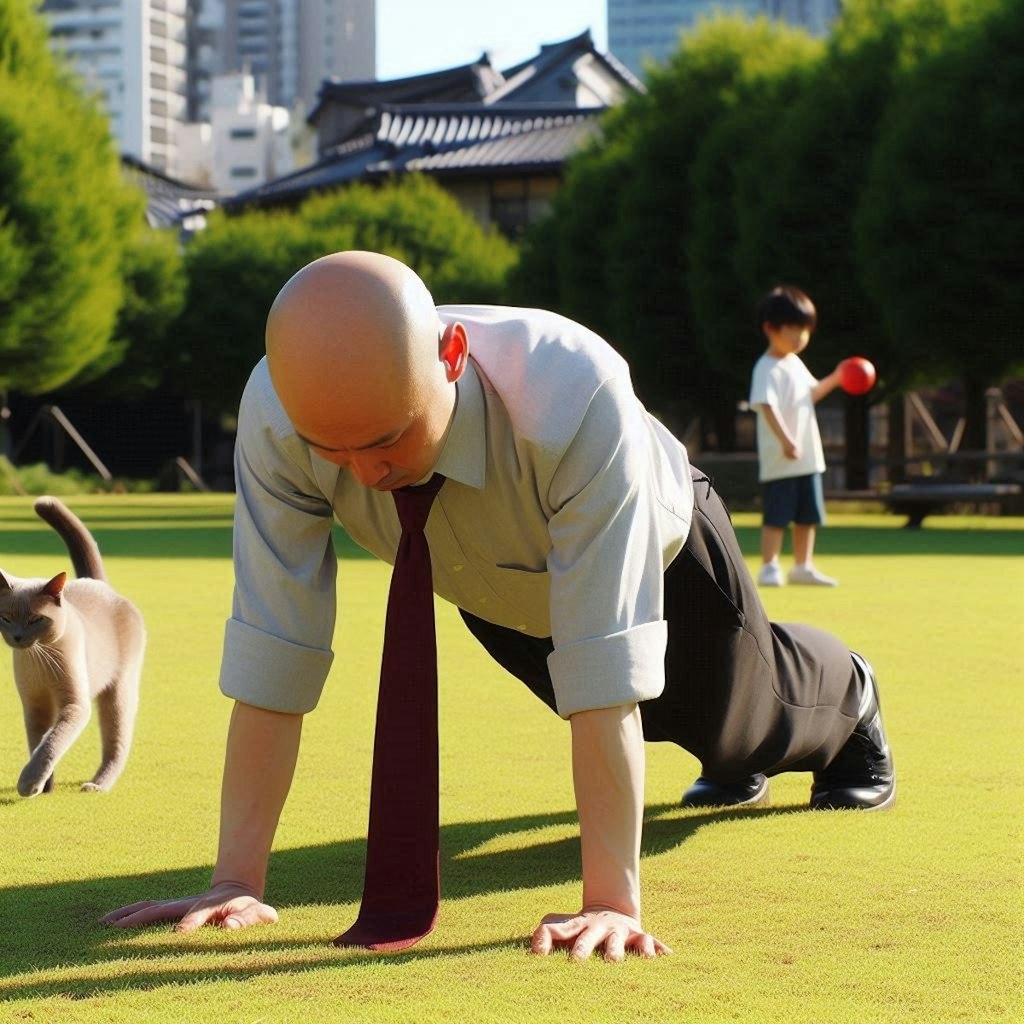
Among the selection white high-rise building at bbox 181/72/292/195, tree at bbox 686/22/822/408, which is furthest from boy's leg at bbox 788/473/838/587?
white high-rise building at bbox 181/72/292/195

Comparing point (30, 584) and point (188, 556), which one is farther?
point (188, 556)

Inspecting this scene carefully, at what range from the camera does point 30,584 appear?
422 cm

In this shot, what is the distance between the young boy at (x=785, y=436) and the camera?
33.4ft

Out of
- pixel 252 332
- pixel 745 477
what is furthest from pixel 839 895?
pixel 252 332

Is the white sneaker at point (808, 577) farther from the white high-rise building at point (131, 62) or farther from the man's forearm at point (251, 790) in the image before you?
the white high-rise building at point (131, 62)

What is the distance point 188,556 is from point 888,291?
467 inches

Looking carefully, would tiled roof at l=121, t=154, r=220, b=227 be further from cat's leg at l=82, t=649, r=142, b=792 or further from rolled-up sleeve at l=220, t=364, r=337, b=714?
rolled-up sleeve at l=220, t=364, r=337, b=714

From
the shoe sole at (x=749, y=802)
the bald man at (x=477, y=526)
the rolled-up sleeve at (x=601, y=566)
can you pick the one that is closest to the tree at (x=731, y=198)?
the shoe sole at (x=749, y=802)

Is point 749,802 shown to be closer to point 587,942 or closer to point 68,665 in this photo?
point 587,942

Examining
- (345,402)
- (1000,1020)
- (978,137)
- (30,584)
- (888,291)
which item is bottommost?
(1000,1020)

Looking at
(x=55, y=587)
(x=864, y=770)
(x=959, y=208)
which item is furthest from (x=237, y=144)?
(x=864, y=770)

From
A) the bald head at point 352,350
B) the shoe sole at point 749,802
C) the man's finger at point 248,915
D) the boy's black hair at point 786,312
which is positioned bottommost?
the man's finger at point 248,915

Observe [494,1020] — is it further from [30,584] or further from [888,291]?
[888,291]

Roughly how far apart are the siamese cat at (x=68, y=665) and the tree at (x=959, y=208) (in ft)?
59.2
